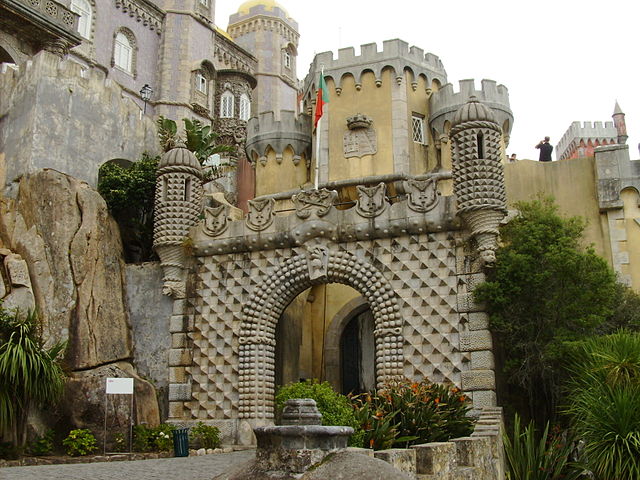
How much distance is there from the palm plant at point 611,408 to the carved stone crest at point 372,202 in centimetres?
585

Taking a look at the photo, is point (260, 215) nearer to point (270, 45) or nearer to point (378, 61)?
point (378, 61)

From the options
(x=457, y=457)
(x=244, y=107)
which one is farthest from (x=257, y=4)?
(x=457, y=457)

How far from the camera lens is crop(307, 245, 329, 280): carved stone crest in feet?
58.0

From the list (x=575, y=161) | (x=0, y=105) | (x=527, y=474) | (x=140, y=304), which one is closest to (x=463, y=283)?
(x=527, y=474)

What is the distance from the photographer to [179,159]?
19.5 meters

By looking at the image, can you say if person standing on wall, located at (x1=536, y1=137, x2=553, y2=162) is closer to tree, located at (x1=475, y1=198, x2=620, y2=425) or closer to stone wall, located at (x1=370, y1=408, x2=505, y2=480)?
tree, located at (x1=475, y1=198, x2=620, y2=425)

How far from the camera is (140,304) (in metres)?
19.6

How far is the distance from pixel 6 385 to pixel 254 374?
218 inches

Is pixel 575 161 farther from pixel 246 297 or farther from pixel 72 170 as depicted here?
pixel 72 170

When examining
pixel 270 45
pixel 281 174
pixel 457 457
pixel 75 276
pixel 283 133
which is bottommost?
pixel 457 457

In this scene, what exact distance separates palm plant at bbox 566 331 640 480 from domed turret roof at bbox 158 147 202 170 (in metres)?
11.1

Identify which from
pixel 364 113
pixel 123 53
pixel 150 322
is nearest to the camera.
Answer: pixel 150 322

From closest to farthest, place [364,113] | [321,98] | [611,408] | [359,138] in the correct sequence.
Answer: [611,408] < [321,98] < [359,138] < [364,113]

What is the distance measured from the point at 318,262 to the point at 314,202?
155 cm
